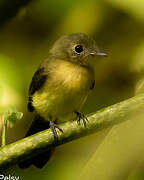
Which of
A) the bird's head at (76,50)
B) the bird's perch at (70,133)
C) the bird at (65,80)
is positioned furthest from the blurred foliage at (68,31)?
the bird's head at (76,50)

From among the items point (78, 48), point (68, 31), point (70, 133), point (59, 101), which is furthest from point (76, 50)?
point (70, 133)

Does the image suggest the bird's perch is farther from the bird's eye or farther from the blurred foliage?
the bird's eye

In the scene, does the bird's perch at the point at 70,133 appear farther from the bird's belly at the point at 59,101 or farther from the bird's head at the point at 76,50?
the bird's head at the point at 76,50

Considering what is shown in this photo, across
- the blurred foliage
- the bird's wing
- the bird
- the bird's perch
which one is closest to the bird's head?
the bird

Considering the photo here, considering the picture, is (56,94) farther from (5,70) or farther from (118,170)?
(118,170)

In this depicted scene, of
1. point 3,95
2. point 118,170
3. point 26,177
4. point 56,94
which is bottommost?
point 118,170

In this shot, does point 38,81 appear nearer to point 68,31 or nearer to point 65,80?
point 65,80

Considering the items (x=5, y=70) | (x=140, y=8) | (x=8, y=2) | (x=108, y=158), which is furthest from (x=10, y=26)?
(x=108, y=158)
